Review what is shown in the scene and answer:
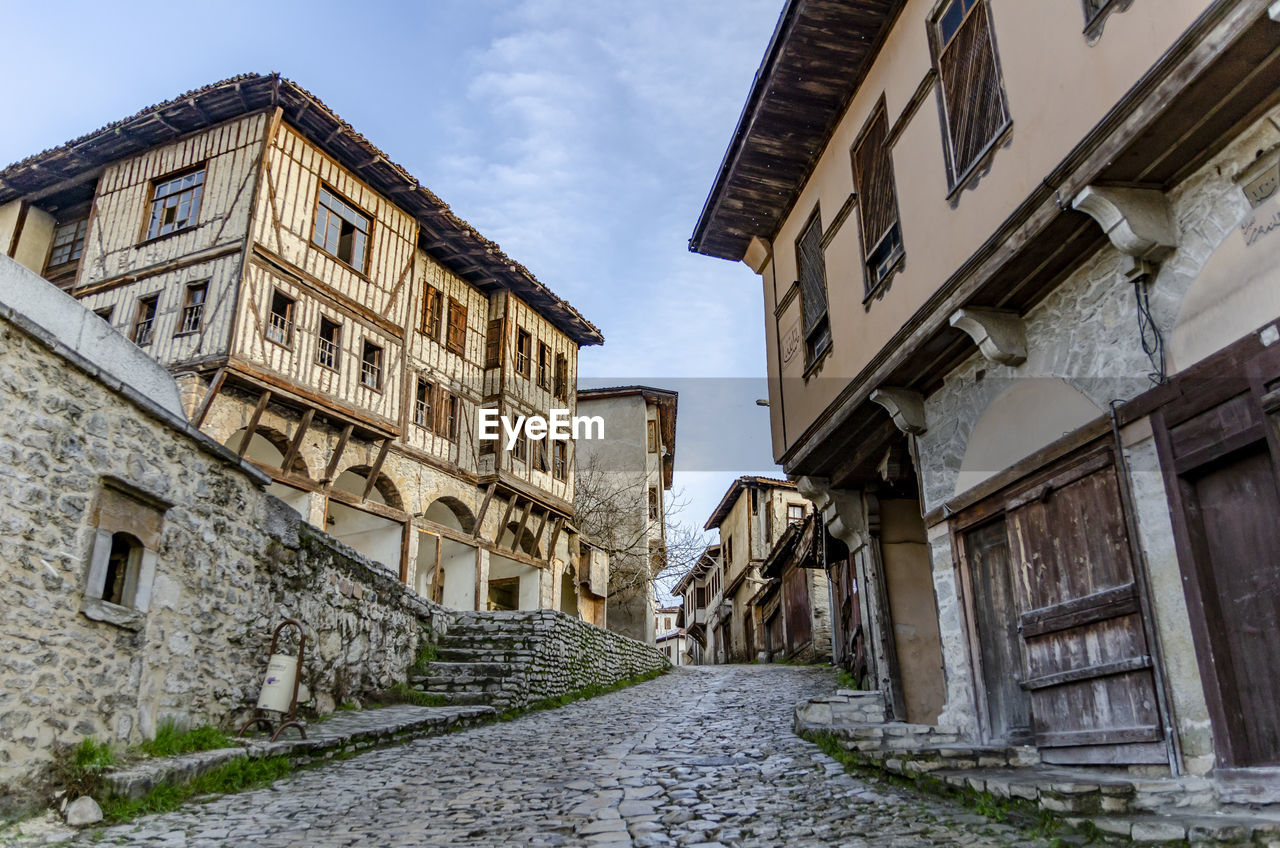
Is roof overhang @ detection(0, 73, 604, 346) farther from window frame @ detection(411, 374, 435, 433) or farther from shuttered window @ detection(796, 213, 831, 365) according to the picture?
shuttered window @ detection(796, 213, 831, 365)

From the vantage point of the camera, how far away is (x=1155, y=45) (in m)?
4.43

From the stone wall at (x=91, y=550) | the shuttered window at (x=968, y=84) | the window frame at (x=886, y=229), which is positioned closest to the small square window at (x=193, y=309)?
the stone wall at (x=91, y=550)

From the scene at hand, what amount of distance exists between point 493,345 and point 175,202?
7720 mm

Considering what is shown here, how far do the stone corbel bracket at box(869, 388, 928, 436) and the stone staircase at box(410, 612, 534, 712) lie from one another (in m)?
6.43

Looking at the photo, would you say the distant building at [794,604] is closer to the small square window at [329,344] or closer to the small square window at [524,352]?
the small square window at [524,352]

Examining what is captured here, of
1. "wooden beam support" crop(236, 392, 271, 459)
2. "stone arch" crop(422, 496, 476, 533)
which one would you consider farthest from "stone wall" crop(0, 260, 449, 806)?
"stone arch" crop(422, 496, 476, 533)

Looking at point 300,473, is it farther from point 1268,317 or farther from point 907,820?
point 1268,317

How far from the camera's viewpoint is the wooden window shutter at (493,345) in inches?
870

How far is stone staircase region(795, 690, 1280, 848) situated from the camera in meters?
3.54

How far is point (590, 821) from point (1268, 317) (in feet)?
14.0

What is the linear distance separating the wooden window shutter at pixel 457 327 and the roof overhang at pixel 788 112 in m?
10.4

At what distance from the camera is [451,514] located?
69.3 ft

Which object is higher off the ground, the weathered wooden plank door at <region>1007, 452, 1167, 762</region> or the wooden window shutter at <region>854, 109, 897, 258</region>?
the wooden window shutter at <region>854, 109, 897, 258</region>

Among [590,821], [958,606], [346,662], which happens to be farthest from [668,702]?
[590,821]
